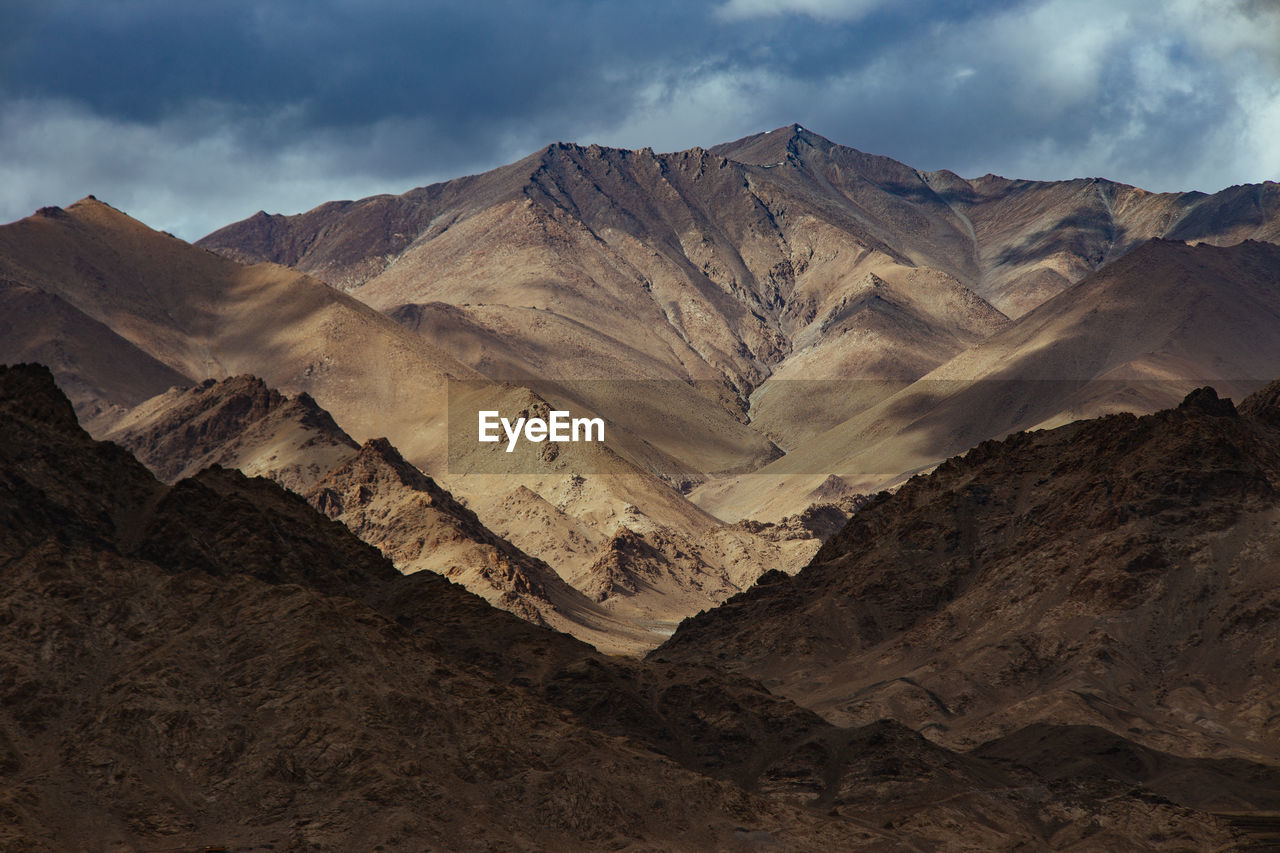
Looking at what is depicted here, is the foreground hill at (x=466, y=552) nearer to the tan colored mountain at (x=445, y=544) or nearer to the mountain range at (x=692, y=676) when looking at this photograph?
the tan colored mountain at (x=445, y=544)

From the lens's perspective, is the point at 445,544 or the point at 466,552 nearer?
the point at 466,552

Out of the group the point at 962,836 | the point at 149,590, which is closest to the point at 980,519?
the point at 962,836

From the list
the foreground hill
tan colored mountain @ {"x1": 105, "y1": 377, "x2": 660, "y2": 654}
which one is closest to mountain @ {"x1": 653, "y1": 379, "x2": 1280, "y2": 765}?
tan colored mountain @ {"x1": 105, "y1": 377, "x2": 660, "y2": 654}

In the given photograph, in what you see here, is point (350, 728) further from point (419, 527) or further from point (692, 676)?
point (419, 527)

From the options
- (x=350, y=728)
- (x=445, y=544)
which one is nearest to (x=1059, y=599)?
(x=350, y=728)

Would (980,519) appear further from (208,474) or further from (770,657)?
(208,474)
